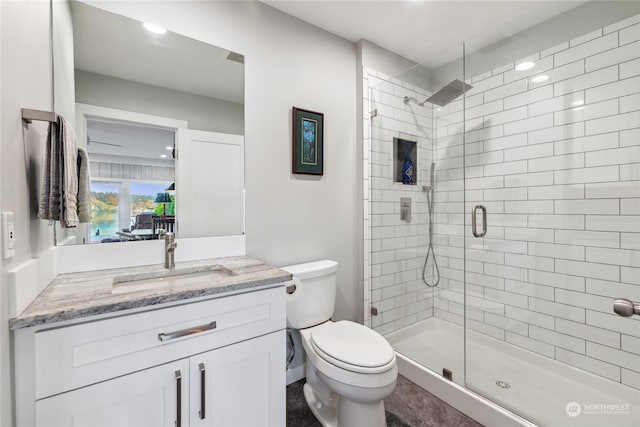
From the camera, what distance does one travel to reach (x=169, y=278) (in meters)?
1.33

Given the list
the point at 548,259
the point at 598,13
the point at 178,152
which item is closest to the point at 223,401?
the point at 178,152

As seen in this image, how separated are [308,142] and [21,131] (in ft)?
4.58

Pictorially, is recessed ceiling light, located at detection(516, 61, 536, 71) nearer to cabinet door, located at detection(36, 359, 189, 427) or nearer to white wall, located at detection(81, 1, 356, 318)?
white wall, located at detection(81, 1, 356, 318)

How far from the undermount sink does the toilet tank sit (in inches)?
17.2

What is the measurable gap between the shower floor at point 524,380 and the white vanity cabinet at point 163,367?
124 cm

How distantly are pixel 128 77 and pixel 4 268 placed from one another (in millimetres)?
1075

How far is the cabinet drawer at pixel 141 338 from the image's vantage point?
2.66ft

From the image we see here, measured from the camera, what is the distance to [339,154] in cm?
215

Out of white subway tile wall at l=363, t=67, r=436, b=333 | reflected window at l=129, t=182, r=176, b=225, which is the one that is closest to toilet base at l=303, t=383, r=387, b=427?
white subway tile wall at l=363, t=67, r=436, b=333

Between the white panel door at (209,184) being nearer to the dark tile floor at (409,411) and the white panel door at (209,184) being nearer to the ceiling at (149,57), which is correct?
the ceiling at (149,57)

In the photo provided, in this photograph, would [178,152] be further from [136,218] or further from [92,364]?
[92,364]

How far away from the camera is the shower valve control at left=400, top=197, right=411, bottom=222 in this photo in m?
2.33

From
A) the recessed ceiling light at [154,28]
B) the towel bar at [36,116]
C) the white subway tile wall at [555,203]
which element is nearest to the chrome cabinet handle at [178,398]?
the towel bar at [36,116]

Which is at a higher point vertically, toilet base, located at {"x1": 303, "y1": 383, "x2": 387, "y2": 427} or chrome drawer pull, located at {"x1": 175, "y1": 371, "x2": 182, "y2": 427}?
chrome drawer pull, located at {"x1": 175, "y1": 371, "x2": 182, "y2": 427}
